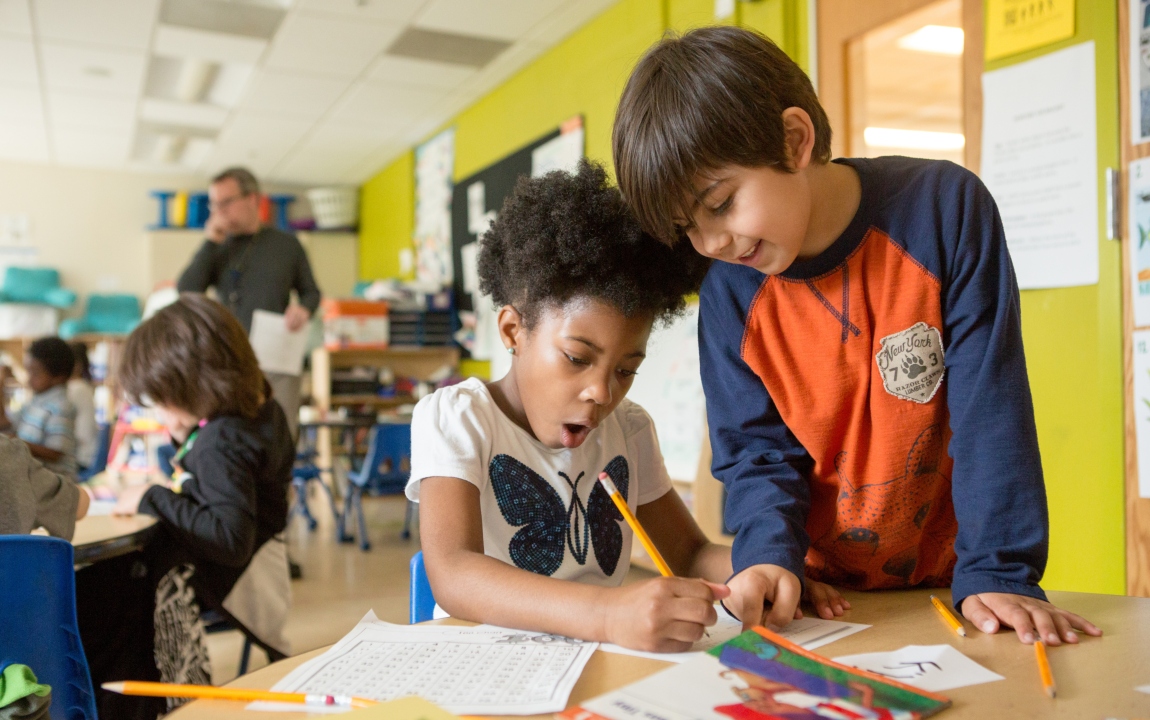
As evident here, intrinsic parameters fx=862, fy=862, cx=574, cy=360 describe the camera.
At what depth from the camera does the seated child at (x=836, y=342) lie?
82cm

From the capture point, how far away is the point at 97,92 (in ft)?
16.4

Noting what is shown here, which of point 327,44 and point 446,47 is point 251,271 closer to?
point 327,44

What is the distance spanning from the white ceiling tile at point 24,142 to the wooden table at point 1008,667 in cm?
645

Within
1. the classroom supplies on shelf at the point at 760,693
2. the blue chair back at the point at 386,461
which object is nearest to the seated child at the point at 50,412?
the blue chair back at the point at 386,461

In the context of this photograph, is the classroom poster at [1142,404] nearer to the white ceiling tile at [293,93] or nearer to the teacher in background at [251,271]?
the teacher in background at [251,271]

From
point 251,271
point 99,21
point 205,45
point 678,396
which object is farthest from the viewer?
point 205,45

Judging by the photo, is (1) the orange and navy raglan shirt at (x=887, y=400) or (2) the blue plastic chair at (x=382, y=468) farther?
(2) the blue plastic chair at (x=382, y=468)

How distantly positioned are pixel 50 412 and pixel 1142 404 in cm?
319

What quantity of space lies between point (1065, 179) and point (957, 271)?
1552 millimetres

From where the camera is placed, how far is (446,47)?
4406 millimetres

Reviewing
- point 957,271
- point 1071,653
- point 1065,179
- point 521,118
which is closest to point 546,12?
point 521,118

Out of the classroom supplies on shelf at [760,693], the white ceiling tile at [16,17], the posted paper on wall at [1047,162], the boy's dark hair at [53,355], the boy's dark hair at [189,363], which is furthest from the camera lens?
the white ceiling tile at [16,17]

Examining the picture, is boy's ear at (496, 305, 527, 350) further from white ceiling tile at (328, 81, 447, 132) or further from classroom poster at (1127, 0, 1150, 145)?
white ceiling tile at (328, 81, 447, 132)

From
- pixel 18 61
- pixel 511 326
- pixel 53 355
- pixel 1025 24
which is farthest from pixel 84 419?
pixel 1025 24
